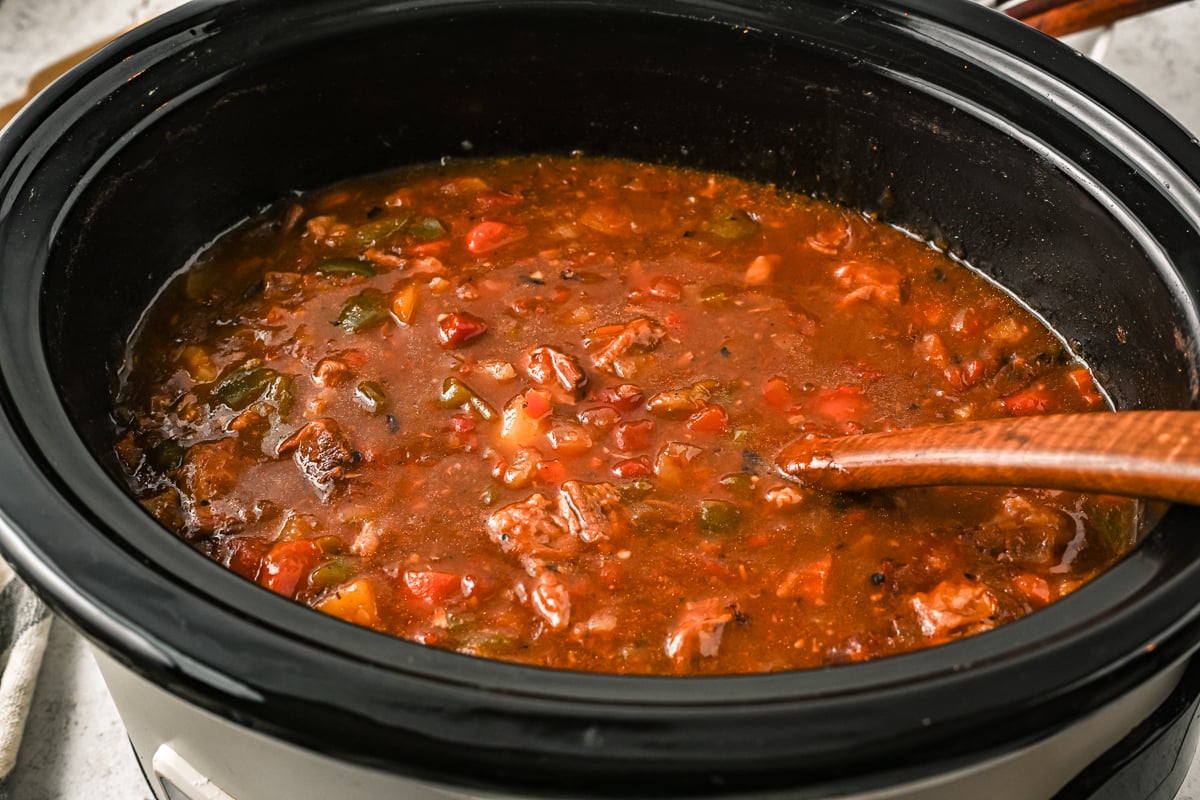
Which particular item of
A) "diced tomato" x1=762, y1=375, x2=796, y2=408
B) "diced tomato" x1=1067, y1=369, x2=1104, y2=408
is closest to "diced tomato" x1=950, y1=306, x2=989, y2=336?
"diced tomato" x1=1067, y1=369, x2=1104, y2=408

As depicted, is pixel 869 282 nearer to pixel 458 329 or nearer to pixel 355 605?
pixel 458 329

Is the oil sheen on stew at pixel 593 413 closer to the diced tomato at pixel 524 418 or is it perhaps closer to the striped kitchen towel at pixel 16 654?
the diced tomato at pixel 524 418

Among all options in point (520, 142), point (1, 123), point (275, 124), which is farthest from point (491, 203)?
point (1, 123)

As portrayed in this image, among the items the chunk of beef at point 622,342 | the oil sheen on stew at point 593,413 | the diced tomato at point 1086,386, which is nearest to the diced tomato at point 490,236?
the oil sheen on stew at point 593,413

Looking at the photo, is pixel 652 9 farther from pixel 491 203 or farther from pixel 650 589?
pixel 650 589

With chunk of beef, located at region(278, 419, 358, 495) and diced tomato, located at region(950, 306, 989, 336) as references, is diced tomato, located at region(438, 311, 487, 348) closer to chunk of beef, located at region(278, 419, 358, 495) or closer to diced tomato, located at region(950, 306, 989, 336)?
chunk of beef, located at region(278, 419, 358, 495)

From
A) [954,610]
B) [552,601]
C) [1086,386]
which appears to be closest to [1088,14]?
[1086,386]
